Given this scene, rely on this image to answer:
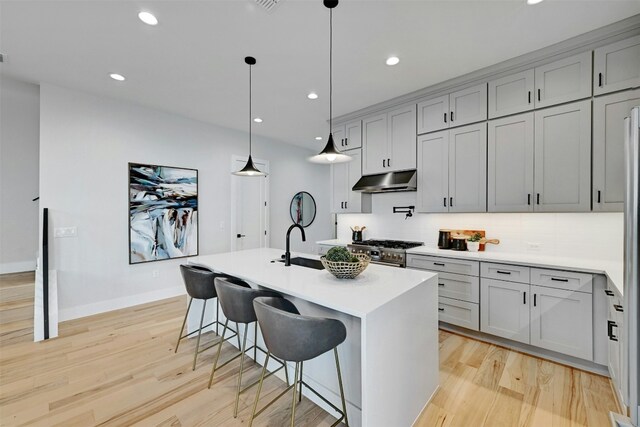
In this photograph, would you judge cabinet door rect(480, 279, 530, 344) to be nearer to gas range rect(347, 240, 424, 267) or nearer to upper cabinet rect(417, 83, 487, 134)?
gas range rect(347, 240, 424, 267)

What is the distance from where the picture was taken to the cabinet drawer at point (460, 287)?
2.83 m

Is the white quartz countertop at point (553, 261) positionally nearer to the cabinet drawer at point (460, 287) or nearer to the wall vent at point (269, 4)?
the cabinet drawer at point (460, 287)

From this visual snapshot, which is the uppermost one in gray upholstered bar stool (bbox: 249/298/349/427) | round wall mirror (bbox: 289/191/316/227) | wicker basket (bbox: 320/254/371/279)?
round wall mirror (bbox: 289/191/316/227)

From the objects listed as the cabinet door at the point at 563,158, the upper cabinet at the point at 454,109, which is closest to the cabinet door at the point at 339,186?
the upper cabinet at the point at 454,109

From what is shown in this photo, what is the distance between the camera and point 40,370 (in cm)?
238

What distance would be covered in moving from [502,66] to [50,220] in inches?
214

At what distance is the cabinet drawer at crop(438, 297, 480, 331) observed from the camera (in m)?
2.84

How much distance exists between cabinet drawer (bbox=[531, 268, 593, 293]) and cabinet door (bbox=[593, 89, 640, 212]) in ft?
2.13

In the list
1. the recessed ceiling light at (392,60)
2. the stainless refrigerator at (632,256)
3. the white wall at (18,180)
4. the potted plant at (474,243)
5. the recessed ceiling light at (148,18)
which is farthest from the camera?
the white wall at (18,180)

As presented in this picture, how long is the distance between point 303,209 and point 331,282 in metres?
4.61

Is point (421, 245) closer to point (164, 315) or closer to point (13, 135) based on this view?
point (164, 315)

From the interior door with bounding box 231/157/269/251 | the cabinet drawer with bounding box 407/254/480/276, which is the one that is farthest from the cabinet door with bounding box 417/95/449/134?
the interior door with bounding box 231/157/269/251

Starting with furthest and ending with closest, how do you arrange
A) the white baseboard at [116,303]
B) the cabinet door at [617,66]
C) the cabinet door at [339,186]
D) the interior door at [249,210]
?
1. the interior door at [249,210]
2. the cabinet door at [339,186]
3. the white baseboard at [116,303]
4. the cabinet door at [617,66]

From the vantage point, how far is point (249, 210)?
5238 mm
